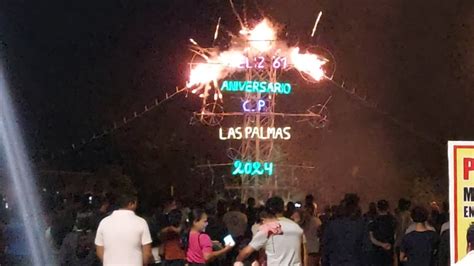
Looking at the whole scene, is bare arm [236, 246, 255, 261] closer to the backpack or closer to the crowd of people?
the crowd of people

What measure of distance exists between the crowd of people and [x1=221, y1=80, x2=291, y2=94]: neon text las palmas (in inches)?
828

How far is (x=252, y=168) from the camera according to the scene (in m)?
35.9

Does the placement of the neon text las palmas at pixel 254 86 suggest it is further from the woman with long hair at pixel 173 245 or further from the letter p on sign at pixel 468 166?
the letter p on sign at pixel 468 166

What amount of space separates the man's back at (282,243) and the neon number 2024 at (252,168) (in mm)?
26356

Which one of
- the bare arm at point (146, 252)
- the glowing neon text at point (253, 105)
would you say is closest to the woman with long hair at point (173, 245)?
the bare arm at point (146, 252)

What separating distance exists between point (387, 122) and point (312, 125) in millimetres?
5057

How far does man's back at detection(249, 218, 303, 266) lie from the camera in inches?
355

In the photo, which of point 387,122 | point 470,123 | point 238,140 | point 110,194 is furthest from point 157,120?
point 110,194

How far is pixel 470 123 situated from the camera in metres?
41.1

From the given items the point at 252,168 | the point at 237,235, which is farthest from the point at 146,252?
the point at 252,168

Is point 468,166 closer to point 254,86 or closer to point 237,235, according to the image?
point 237,235

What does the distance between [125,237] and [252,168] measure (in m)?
26.4

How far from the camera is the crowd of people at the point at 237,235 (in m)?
9.21

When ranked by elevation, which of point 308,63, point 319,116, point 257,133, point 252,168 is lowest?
point 252,168
